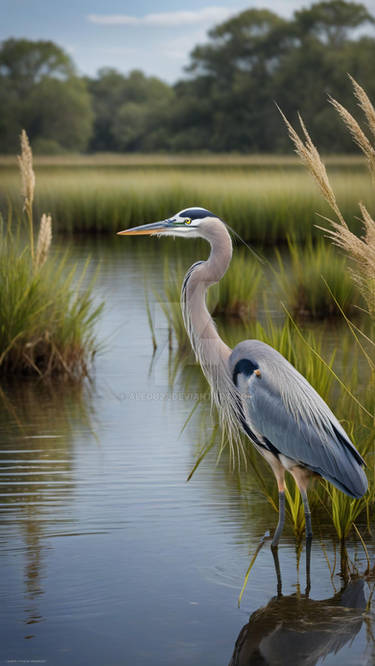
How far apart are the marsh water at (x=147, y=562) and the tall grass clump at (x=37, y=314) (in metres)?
0.85

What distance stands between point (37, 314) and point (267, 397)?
3.49m

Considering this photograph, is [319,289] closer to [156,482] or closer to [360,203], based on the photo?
[156,482]

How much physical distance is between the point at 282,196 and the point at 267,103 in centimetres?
3359

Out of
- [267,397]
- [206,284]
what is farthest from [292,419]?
[206,284]

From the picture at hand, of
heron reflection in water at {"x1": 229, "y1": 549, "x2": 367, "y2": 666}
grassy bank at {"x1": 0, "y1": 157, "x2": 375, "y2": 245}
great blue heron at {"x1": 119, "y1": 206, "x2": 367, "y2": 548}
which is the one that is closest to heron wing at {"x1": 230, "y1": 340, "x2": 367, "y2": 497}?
great blue heron at {"x1": 119, "y1": 206, "x2": 367, "y2": 548}

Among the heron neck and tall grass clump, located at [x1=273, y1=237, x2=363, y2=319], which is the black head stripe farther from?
tall grass clump, located at [x1=273, y1=237, x2=363, y2=319]

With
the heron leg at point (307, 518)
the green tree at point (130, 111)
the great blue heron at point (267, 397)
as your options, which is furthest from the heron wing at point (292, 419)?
the green tree at point (130, 111)

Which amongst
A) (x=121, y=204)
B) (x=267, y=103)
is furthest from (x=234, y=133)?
(x=121, y=204)

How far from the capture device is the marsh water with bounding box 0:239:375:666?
9.71 ft

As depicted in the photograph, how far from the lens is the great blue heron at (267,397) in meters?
3.41

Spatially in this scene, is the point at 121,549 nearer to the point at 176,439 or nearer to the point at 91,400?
the point at 176,439

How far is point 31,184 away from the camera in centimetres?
619

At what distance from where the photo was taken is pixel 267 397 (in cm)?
353

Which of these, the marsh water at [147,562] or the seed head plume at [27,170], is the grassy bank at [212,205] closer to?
the seed head plume at [27,170]
